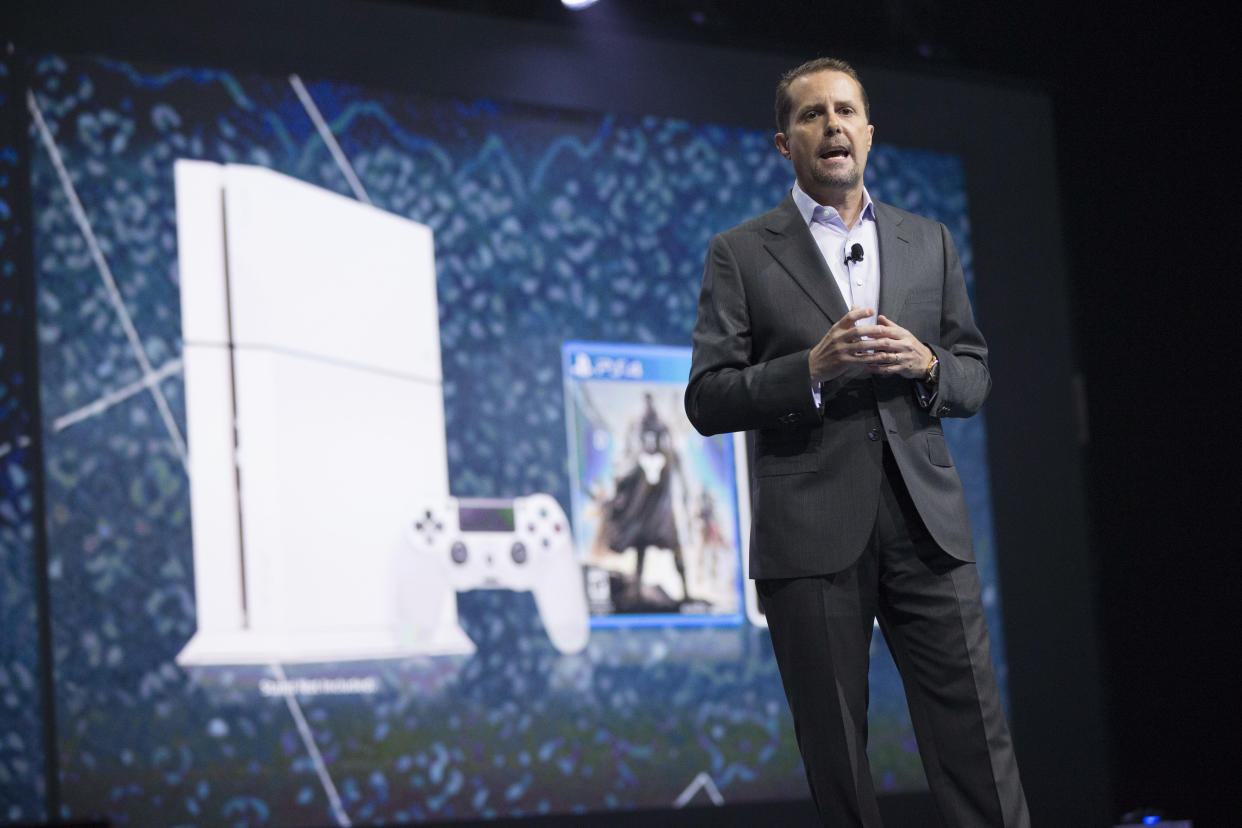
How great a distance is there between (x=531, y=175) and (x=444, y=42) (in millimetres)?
476

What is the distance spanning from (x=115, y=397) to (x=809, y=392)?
2.32 m

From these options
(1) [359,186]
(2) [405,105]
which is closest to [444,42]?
(2) [405,105]

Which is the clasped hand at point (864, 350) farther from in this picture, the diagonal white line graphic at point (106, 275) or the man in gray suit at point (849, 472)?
A: the diagonal white line graphic at point (106, 275)

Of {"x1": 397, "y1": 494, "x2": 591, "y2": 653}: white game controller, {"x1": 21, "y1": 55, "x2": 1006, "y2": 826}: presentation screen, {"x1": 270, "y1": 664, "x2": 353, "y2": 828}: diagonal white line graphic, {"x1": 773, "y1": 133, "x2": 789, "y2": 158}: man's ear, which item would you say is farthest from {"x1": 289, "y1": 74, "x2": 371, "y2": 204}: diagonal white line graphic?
{"x1": 773, "y1": 133, "x2": 789, "y2": 158}: man's ear

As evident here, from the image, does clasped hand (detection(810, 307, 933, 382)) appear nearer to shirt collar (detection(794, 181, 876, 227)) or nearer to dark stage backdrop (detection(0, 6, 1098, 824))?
shirt collar (detection(794, 181, 876, 227))

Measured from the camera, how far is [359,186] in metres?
3.86

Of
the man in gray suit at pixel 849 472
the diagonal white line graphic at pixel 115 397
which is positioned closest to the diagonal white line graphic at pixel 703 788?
the diagonal white line graphic at pixel 115 397

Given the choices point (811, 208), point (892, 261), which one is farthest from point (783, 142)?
point (892, 261)

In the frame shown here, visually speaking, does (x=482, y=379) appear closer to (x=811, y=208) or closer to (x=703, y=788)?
(x=703, y=788)

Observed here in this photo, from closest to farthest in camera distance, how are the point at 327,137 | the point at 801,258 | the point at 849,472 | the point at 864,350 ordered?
the point at 864,350
the point at 849,472
the point at 801,258
the point at 327,137

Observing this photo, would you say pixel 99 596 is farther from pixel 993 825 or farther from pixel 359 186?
pixel 993 825

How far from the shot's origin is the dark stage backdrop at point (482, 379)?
3412 mm

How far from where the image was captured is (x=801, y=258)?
1914 mm

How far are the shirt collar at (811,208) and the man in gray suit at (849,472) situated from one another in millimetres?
11
